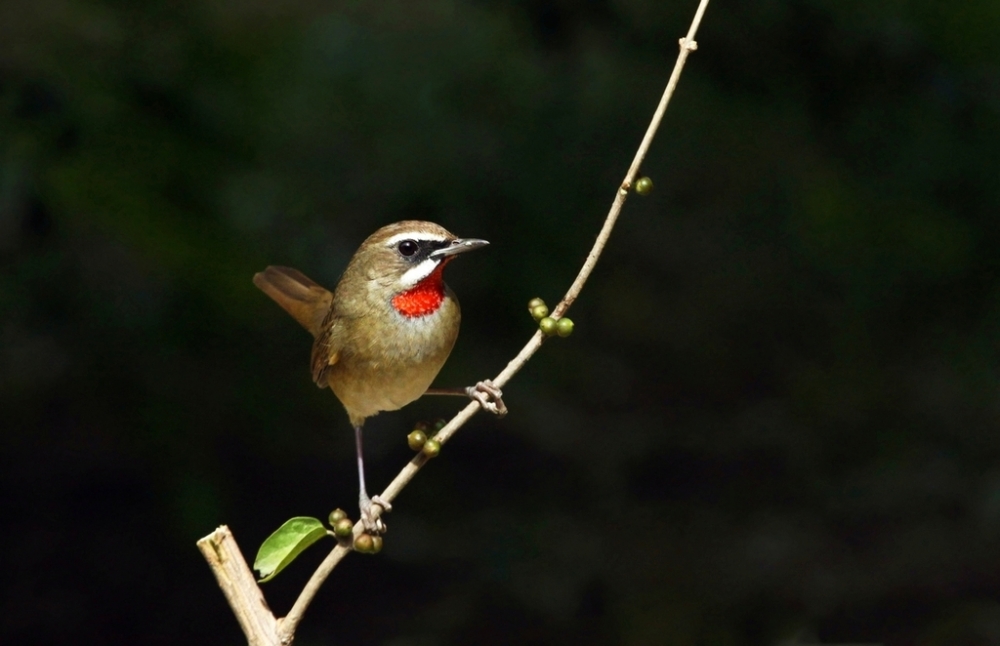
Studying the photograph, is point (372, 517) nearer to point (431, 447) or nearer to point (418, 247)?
point (418, 247)

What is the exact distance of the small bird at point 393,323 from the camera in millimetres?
2457

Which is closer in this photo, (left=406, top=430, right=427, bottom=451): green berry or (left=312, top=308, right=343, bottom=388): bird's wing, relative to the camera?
(left=406, top=430, right=427, bottom=451): green berry

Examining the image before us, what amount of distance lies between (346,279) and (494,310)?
1921 millimetres

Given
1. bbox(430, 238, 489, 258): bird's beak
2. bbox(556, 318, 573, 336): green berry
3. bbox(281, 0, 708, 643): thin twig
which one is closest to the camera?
bbox(281, 0, 708, 643): thin twig

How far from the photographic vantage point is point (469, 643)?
4.91 metres

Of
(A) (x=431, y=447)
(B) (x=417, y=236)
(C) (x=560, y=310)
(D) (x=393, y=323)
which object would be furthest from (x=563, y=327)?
(D) (x=393, y=323)

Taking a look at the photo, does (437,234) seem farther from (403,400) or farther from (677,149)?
(677,149)

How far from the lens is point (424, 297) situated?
2.61 meters

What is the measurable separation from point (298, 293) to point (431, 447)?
172cm

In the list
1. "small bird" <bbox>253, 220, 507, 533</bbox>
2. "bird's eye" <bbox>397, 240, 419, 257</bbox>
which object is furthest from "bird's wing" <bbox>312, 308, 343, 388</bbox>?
"bird's eye" <bbox>397, 240, 419, 257</bbox>

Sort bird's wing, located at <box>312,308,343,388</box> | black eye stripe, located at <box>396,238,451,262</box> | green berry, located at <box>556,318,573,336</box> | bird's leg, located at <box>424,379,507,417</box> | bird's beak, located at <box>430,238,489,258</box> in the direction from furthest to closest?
1. bird's wing, located at <box>312,308,343,388</box>
2. black eye stripe, located at <box>396,238,451,262</box>
3. bird's beak, located at <box>430,238,489,258</box>
4. bird's leg, located at <box>424,379,507,417</box>
5. green berry, located at <box>556,318,573,336</box>

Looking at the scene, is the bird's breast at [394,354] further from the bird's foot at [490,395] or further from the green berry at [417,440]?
the green berry at [417,440]

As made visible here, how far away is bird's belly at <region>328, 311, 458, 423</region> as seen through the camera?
8.50 feet

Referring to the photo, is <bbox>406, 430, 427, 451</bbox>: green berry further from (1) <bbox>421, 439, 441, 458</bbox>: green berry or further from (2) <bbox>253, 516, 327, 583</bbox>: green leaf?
(2) <bbox>253, 516, 327, 583</bbox>: green leaf
